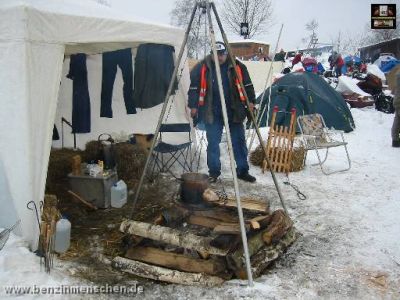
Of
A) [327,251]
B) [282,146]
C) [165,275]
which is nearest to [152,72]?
[282,146]

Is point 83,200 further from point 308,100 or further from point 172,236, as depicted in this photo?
point 308,100

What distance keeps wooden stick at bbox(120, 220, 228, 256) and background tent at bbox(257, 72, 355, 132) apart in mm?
6131

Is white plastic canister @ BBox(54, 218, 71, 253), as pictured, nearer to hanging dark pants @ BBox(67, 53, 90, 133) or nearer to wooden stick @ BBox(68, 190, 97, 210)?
wooden stick @ BBox(68, 190, 97, 210)

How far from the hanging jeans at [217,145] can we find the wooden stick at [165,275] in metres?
2.92

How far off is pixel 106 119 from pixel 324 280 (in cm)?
484

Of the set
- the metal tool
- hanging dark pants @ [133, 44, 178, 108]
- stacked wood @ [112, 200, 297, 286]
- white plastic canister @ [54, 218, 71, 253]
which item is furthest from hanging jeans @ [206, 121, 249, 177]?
the metal tool

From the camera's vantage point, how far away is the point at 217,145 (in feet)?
20.5

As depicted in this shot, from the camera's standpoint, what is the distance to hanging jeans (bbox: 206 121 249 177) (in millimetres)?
6082

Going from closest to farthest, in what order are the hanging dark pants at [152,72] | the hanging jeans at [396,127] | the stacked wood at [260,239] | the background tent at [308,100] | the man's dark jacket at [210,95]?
the stacked wood at [260,239] < the man's dark jacket at [210,95] < the hanging dark pants at [152,72] < the hanging jeans at [396,127] < the background tent at [308,100]

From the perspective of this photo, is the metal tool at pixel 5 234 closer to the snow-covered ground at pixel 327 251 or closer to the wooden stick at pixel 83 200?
the snow-covered ground at pixel 327 251

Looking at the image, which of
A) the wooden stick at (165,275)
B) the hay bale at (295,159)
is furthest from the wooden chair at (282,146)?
the wooden stick at (165,275)

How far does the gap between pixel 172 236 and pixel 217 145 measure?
273 centimetres

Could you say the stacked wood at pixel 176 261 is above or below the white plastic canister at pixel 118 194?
below

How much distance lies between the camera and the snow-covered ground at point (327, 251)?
10.9 feet
